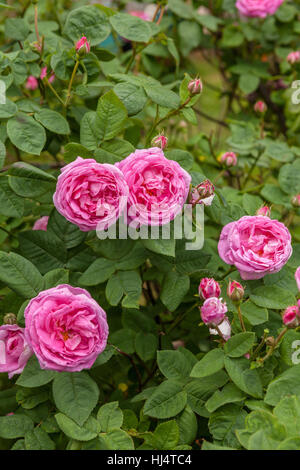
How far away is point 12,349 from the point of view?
1005 millimetres

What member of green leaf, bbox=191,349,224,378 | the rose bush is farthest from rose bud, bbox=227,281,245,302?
green leaf, bbox=191,349,224,378

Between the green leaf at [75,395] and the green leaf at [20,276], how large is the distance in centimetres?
16

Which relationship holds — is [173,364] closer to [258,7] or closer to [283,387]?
[283,387]

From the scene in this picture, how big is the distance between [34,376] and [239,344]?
0.37 m

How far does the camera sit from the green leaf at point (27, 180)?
1071 millimetres

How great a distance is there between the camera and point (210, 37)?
2.18m

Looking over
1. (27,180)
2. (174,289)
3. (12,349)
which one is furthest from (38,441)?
(27,180)

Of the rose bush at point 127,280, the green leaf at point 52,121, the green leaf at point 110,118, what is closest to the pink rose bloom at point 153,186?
the rose bush at point 127,280

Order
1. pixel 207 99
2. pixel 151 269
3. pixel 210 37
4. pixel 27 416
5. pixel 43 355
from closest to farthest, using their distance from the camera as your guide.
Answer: pixel 43 355
pixel 27 416
pixel 151 269
pixel 210 37
pixel 207 99

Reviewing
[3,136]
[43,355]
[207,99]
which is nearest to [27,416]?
[43,355]

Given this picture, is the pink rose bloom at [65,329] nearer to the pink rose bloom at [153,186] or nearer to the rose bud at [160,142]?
the pink rose bloom at [153,186]

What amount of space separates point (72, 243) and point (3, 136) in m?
0.26

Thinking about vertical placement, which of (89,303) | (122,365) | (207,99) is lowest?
(207,99)
